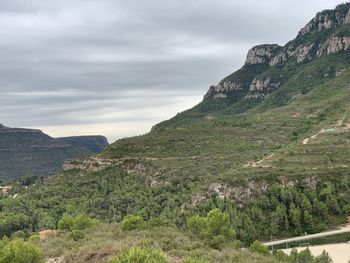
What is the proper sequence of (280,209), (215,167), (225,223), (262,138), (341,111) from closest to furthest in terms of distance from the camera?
(225,223), (280,209), (215,167), (262,138), (341,111)

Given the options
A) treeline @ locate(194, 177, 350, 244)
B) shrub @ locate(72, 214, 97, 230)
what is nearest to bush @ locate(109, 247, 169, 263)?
shrub @ locate(72, 214, 97, 230)

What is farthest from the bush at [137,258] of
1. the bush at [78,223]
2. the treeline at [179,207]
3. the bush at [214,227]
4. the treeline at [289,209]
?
the treeline at [289,209]

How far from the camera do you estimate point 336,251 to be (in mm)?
73562

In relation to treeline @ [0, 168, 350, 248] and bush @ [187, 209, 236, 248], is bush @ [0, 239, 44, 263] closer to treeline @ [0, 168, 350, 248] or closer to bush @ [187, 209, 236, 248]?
→ bush @ [187, 209, 236, 248]

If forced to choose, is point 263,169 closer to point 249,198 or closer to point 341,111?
point 249,198

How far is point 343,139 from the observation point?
116m

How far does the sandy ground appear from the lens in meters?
69.0

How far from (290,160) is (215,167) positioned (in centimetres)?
1914

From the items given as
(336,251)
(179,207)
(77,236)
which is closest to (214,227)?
(77,236)

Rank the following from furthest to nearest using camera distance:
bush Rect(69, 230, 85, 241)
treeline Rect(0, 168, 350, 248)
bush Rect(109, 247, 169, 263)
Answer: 1. treeline Rect(0, 168, 350, 248)
2. bush Rect(69, 230, 85, 241)
3. bush Rect(109, 247, 169, 263)

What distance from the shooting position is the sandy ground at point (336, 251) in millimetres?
68975

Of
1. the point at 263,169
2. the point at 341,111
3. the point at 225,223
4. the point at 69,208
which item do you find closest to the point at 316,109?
the point at 341,111

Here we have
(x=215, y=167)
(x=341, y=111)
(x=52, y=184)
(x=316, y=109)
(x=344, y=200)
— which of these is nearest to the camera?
(x=344, y=200)

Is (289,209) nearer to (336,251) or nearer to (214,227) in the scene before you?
(336,251)
